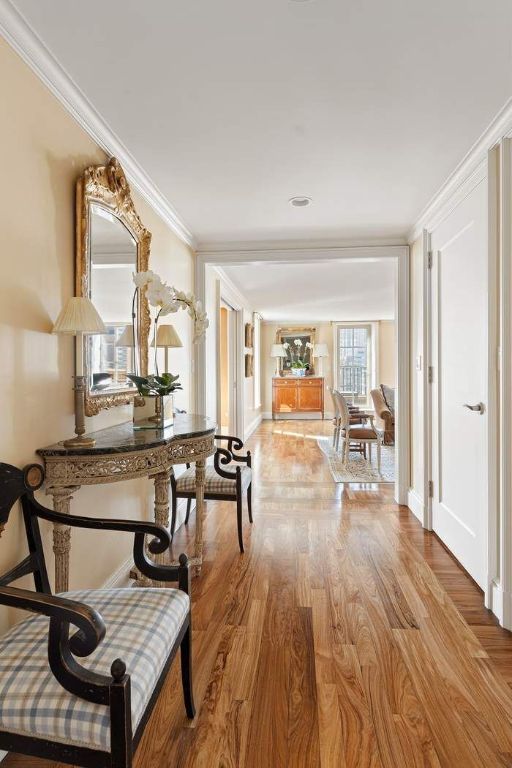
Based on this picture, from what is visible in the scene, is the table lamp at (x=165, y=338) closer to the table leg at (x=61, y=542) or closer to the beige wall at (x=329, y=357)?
the table leg at (x=61, y=542)

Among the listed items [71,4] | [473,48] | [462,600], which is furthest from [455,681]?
[71,4]

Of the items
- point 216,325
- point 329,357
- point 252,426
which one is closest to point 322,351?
point 329,357

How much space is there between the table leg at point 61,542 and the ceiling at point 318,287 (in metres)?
3.03

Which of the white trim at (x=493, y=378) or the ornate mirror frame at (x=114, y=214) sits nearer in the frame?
the ornate mirror frame at (x=114, y=214)

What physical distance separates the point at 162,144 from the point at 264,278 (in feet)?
10.9

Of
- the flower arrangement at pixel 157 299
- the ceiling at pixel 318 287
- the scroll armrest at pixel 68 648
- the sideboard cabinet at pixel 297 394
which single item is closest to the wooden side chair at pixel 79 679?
the scroll armrest at pixel 68 648

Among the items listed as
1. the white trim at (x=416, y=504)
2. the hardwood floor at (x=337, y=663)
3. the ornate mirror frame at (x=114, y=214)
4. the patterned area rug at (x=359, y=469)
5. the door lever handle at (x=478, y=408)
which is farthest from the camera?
the patterned area rug at (x=359, y=469)

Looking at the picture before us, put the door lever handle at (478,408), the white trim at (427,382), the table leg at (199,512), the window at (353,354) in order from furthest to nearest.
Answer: the window at (353,354)
the white trim at (427,382)
the table leg at (199,512)
the door lever handle at (478,408)

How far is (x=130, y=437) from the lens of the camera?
2.01 metres

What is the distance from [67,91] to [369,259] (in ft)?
9.21

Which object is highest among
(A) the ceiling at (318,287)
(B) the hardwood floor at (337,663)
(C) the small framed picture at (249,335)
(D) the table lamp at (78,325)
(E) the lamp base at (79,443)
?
(A) the ceiling at (318,287)

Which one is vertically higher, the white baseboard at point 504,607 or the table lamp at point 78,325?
the table lamp at point 78,325

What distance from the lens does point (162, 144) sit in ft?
7.70

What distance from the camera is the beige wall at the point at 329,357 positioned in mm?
10453
